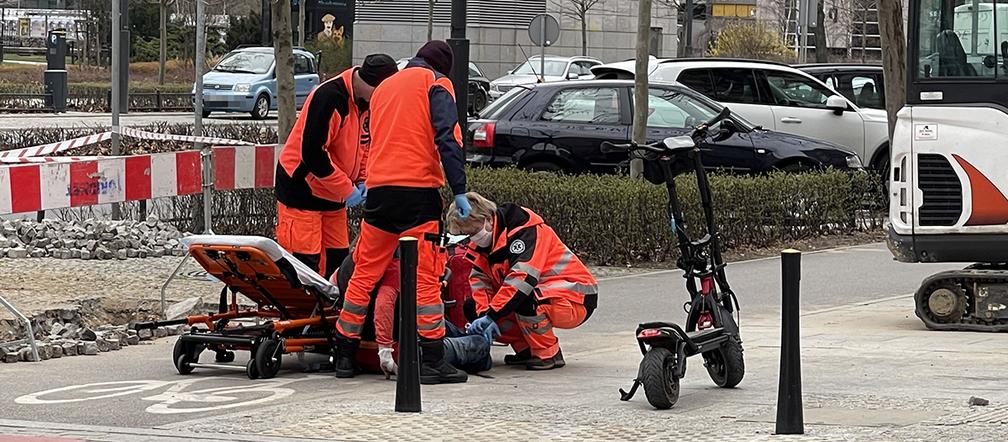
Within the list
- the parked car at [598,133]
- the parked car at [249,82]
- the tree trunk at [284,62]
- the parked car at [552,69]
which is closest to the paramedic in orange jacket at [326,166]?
the tree trunk at [284,62]

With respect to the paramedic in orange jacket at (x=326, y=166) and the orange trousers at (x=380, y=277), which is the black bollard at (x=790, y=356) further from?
the paramedic in orange jacket at (x=326, y=166)

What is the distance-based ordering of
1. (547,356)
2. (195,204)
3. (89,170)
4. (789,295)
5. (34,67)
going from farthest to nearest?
(34,67)
(195,204)
(89,170)
(547,356)
(789,295)

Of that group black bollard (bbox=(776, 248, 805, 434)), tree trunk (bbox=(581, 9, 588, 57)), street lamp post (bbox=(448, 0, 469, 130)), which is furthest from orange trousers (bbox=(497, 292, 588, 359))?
tree trunk (bbox=(581, 9, 588, 57))

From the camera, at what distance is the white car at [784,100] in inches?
814

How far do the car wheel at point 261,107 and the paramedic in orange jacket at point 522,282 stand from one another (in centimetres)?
2921

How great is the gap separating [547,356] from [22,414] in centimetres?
305

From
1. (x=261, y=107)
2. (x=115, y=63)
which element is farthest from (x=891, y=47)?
(x=261, y=107)

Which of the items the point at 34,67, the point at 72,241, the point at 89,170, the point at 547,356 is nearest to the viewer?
the point at 547,356

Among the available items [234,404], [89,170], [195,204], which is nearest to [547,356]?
[234,404]

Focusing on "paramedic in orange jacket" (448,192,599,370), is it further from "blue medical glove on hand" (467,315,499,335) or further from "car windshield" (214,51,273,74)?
"car windshield" (214,51,273,74)

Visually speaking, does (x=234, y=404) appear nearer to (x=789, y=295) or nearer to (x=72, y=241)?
(x=789, y=295)

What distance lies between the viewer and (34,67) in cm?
5750

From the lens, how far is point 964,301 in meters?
11.8

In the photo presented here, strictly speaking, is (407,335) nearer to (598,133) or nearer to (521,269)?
(521,269)
